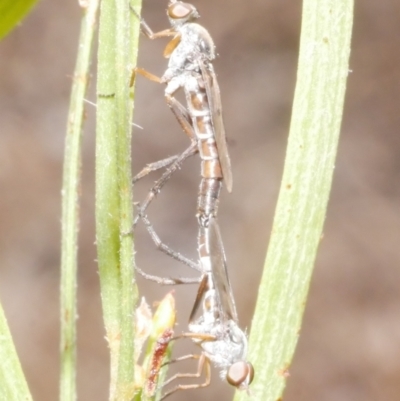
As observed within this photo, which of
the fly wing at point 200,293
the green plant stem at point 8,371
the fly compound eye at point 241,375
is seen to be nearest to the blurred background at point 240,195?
the fly wing at point 200,293

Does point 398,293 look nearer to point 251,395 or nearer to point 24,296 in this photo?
point 24,296

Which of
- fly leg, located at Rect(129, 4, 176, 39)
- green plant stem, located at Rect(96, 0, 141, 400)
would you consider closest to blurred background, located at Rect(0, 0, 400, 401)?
fly leg, located at Rect(129, 4, 176, 39)

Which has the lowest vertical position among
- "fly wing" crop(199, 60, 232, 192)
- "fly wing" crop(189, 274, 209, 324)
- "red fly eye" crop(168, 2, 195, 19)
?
"fly wing" crop(189, 274, 209, 324)

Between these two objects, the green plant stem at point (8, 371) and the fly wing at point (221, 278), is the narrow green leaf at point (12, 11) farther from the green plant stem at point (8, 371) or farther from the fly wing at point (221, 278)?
the fly wing at point (221, 278)

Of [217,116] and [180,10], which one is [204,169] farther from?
[180,10]

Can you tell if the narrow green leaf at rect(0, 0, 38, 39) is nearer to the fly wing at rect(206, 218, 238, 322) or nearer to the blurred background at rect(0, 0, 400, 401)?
the fly wing at rect(206, 218, 238, 322)

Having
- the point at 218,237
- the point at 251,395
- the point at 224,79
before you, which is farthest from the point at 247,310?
the point at 251,395
